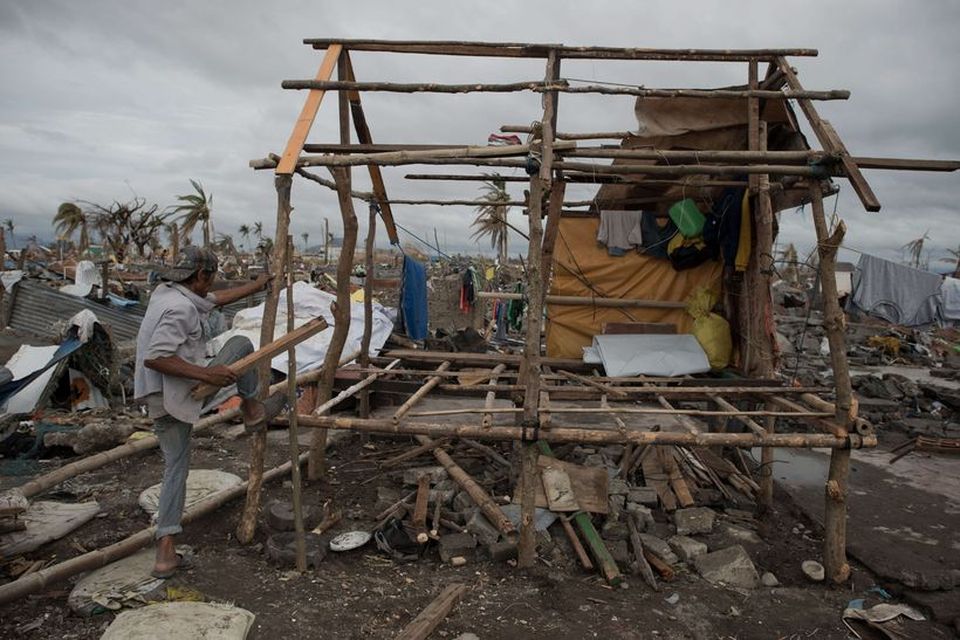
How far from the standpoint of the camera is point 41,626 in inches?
129

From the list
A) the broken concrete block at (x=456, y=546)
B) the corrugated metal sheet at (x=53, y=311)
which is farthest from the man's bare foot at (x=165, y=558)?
the corrugated metal sheet at (x=53, y=311)

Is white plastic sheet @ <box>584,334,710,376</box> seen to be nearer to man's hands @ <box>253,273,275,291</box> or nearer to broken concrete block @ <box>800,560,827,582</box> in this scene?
broken concrete block @ <box>800,560,827,582</box>

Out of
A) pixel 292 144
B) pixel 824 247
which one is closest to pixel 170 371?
pixel 292 144

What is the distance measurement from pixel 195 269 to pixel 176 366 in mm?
634

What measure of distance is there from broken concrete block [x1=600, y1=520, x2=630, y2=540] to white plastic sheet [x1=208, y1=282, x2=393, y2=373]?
5.45m

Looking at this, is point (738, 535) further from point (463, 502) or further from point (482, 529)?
point (463, 502)

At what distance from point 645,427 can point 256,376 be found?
4481 mm

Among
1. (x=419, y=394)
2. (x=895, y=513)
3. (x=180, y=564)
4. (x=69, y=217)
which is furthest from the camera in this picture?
(x=69, y=217)

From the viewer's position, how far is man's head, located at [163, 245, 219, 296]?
12.0ft

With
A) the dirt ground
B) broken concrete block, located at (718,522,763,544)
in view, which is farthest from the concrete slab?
broken concrete block, located at (718,522,763,544)

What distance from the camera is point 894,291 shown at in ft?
47.1

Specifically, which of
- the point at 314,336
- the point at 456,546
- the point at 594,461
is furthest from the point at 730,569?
the point at 314,336

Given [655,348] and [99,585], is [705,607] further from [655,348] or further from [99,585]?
[99,585]

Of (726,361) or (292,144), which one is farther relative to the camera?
(726,361)
